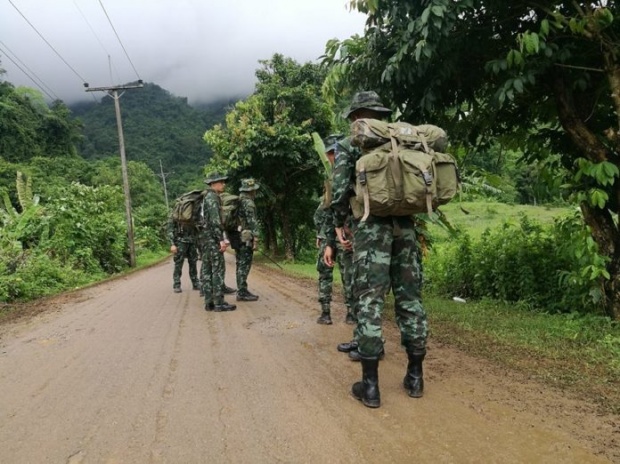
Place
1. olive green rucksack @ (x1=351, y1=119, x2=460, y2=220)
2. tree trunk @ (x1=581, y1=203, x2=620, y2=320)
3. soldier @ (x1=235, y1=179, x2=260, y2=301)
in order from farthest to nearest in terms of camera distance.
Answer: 1. soldier @ (x1=235, y1=179, x2=260, y2=301)
2. tree trunk @ (x1=581, y1=203, x2=620, y2=320)
3. olive green rucksack @ (x1=351, y1=119, x2=460, y2=220)

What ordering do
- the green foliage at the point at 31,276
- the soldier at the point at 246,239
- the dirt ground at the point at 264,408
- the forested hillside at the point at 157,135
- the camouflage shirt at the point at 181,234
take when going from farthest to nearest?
the forested hillside at the point at 157,135
the green foliage at the point at 31,276
the camouflage shirt at the point at 181,234
the soldier at the point at 246,239
the dirt ground at the point at 264,408

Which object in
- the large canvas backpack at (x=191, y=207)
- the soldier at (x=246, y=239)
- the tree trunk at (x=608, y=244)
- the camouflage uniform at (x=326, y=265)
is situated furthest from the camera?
the large canvas backpack at (x=191, y=207)

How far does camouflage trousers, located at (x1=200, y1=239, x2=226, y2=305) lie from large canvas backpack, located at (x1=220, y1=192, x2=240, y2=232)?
0.84 metres

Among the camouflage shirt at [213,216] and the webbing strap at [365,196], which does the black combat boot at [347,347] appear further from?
the camouflage shirt at [213,216]

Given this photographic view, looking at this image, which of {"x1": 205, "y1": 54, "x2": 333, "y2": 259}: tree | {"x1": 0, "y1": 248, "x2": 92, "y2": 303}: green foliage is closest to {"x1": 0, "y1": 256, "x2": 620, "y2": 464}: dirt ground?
{"x1": 0, "y1": 248, "x2": 92, "y2": 303}: green foliage

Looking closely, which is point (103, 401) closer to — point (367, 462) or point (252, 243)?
point (367, 462)

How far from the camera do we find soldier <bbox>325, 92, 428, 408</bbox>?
3.31 metres

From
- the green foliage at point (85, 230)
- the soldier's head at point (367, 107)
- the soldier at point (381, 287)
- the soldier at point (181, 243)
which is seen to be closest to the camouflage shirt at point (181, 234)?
the soldier at point (181, 243)

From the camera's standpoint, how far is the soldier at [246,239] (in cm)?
794

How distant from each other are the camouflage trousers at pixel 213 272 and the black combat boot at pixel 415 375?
13.8 feet

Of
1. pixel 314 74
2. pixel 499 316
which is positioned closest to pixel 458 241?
pixel 499 316

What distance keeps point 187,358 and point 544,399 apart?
3181mm

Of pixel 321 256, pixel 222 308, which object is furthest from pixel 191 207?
pixel 321 256

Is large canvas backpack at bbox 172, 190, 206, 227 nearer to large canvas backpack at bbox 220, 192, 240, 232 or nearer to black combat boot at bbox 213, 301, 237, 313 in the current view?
large canvas backpack at bbox 220, 192, 240, 232
